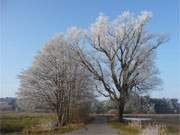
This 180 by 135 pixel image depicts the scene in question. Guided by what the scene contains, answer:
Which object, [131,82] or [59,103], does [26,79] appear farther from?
[131,82]

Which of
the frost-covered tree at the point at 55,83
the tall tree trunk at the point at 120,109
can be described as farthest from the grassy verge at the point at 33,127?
the tall tree trunk at the point at 120,109

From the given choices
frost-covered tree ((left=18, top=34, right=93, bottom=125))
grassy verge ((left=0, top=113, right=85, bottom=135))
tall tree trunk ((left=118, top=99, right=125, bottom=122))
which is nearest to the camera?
grassy verge ((left=0, top=113, right=85, bottom=135))

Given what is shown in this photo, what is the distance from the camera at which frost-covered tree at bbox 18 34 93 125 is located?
1275 inches

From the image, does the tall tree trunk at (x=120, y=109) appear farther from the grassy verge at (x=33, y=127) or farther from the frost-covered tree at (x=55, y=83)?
the grassy verge at (x=33, y=127)

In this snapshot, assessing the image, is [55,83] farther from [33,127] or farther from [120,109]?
[120,109]

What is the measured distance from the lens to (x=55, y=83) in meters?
32.5

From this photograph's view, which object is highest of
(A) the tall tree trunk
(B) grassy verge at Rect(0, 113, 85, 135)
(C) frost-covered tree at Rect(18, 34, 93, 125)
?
(C) frost-covered tree at Rect(18, 34, 93, 125)

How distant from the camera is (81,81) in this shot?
3450 centimetres

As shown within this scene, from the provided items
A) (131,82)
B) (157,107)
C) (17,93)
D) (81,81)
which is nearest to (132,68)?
(131,82)

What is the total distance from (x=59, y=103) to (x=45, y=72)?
302cm

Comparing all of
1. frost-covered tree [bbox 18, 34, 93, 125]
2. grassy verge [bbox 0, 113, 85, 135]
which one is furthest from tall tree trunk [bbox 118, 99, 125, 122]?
grassy verge [bbox 0, 113, 85, 135]

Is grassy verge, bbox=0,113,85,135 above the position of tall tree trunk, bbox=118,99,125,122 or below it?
below

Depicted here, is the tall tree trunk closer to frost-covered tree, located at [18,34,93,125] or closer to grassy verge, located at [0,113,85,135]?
frost-covered tree, located at [18,34,93,125]

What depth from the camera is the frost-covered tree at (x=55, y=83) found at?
106 ft
